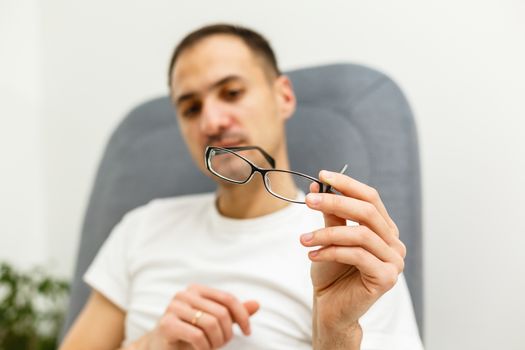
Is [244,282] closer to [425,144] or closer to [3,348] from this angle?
[425,144]

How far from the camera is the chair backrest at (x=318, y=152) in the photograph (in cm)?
80

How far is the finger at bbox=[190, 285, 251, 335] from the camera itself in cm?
71

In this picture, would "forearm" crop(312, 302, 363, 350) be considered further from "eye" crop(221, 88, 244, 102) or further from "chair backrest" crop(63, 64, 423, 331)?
"eye" crop(221, 88, 244, 102)

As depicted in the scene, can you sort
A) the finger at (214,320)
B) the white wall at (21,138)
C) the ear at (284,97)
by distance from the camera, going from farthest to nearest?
1. the white wall at (21,138)
2. the ear at (284,97)
3. the finger at (214,320)

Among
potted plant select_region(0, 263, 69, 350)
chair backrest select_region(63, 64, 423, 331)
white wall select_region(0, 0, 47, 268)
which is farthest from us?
white wall select_region(0, 0, 47, 268)

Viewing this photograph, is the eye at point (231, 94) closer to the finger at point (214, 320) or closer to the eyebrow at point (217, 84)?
the eyebrow at point (217, 84)

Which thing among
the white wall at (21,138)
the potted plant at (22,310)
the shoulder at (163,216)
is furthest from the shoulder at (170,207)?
the white wall at (21,138)

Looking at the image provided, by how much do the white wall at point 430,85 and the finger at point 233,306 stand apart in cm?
29

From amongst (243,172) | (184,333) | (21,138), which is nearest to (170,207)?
(184,333)

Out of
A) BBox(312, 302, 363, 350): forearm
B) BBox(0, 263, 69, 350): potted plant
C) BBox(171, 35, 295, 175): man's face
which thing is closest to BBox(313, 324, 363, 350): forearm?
BBox(312, 302, 363, 350): forearm

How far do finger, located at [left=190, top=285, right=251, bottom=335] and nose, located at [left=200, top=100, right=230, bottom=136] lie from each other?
0.90ft

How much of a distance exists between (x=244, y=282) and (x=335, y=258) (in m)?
0.33

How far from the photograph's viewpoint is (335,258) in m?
0.49

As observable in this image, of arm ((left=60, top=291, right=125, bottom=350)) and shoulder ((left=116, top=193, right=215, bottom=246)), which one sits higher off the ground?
shoulder ((left=116, top=193, right=215, bottom=246))
